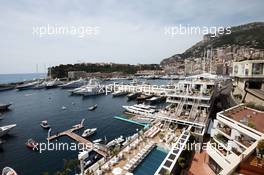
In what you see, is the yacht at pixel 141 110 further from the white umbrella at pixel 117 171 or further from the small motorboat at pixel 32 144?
the white umbrella at pixel 117 171

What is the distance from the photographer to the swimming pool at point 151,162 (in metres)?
15.2

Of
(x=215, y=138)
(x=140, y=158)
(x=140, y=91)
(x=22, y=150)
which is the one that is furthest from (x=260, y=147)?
(x=140, y=91)

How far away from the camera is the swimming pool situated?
15.2m

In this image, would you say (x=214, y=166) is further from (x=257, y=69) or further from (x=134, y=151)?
(x=257, y=69)

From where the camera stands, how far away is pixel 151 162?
16578 millimetres

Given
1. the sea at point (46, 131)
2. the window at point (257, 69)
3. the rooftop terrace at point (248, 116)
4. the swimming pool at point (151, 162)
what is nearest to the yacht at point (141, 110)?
the sea at point (46, 131)

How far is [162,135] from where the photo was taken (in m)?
22.0

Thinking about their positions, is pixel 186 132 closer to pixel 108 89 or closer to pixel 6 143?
pixel 6 143

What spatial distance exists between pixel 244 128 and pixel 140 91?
2054 inches

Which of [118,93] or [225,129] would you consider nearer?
[225,129]
